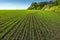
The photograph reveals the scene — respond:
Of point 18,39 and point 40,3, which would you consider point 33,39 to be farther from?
point 40,3

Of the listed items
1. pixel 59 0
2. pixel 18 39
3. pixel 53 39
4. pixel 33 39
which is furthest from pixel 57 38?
pixel 59 0

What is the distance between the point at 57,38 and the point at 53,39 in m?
0.60

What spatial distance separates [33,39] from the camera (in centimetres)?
1373

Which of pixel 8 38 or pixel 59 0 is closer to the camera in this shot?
pixel 8 38

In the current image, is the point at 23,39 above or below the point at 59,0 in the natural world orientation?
above

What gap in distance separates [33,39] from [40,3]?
139 meters

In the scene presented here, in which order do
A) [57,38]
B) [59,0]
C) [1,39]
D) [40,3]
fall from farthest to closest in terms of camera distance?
[40,3] < [59,0] < [57,38] < [1,39]

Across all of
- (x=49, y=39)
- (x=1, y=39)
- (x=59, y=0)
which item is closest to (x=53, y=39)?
(x=49, y=39)

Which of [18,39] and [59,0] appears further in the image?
[59,0]

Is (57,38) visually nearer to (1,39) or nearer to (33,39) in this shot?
(33,39)

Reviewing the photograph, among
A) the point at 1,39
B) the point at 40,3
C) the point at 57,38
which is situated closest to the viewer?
the point at 1,39

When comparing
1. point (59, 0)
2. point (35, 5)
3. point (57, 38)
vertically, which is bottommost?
point (35, 5)

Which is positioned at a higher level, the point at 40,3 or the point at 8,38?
the point at 8,38

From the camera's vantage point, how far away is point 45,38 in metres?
14.4
